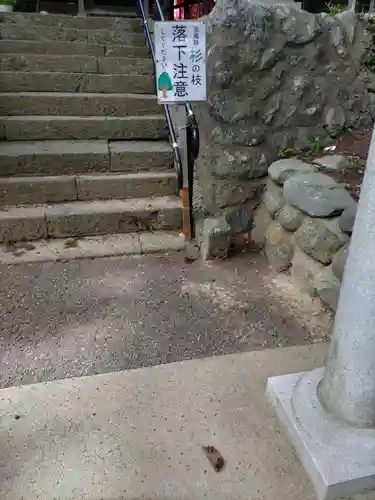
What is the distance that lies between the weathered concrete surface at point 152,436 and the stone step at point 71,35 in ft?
12.6

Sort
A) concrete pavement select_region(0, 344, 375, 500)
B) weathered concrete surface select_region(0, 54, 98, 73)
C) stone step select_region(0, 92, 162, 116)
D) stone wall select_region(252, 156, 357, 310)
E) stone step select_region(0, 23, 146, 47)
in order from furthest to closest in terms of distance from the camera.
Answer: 1. stone step select_region(0, 23, 146, 47)
2. weathered concrete surface select_region(0, 54, 98, 73)
3. stone step select_region(0, 92, 162, 116)
4. stone wall select_region(252, 156, 357, 310)
5. concrete pavement select_region(0, 344, 375, 500)

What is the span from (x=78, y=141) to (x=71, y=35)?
5.24ft

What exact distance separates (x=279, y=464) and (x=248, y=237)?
2053 mm

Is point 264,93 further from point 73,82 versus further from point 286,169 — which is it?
point 73,82

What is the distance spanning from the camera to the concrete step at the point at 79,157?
3.30 meters

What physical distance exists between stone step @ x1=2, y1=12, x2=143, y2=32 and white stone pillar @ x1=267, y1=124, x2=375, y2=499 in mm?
4331

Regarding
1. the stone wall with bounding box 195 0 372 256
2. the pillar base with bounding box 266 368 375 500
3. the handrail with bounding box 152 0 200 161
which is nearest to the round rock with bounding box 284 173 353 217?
the stone wall with bounding box 195 0 372 256

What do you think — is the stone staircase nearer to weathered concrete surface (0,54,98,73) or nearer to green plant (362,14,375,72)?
weathered concrete surface (0,54,98,73)

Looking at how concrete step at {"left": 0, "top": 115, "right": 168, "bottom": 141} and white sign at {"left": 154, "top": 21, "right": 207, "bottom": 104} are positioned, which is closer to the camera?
white sign at {"left": 154, "top": 21, "right": 207, "bottom": 104}

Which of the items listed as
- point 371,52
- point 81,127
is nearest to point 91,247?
point 81,127

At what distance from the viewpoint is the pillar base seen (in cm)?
129

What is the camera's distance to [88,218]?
312 cm

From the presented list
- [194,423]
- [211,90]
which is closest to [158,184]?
[211,90]

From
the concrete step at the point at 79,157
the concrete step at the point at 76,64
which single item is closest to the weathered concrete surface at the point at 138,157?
the concrete step at the point at 79,157
